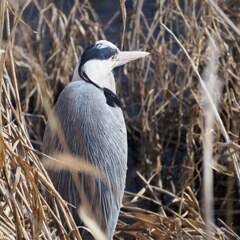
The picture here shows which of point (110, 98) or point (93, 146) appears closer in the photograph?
point (93, 146)

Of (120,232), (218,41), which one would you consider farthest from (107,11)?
(120,232)

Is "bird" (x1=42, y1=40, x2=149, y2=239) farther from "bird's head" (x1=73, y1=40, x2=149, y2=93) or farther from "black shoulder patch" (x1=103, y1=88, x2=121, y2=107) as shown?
"bird's head" (x1=73, y1=40, x2=149, y2=93)

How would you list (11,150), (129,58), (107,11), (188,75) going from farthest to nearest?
(107,11)
(188,75)
(129,58)
(11,150)

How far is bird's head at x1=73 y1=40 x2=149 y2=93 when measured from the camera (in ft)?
7.94

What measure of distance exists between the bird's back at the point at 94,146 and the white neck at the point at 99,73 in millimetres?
168

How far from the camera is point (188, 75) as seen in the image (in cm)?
291

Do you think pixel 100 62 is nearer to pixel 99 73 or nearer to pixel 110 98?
pixel 99 73

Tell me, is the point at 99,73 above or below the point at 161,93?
above

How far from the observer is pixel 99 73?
2.46 metres

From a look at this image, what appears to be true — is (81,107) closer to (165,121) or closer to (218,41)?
(218,41)

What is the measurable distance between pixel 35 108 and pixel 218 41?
114cm

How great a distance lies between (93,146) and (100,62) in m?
0.48

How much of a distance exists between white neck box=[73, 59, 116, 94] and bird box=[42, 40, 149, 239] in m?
0.11

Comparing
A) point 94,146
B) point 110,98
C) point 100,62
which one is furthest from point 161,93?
point 94,146
